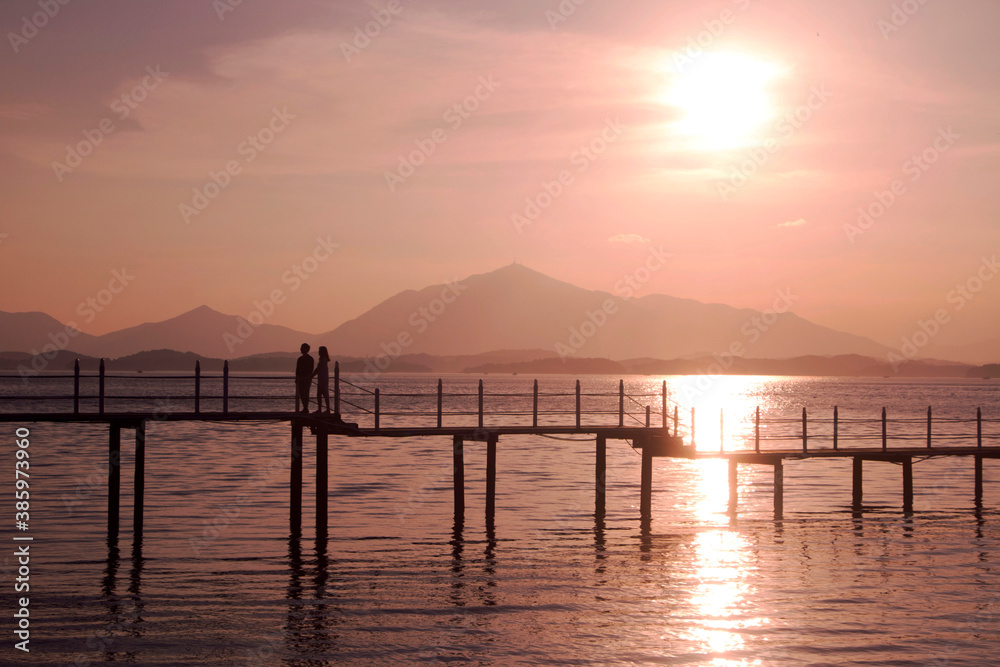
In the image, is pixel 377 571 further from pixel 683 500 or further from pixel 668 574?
pixel 683 500

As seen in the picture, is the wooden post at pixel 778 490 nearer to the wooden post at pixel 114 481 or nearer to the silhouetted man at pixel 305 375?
the silhouetted man at pixel 305 375

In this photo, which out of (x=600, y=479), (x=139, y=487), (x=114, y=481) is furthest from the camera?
(x=600, y=479)

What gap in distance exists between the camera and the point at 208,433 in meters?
77.1

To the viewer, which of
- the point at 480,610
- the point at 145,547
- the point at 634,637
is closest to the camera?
the point at 634,637

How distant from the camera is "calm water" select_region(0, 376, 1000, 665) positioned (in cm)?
1619

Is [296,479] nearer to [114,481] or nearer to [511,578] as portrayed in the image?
[114,481]

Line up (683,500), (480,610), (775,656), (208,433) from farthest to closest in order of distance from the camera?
(208,433) < (683,500) < (480,610) < (775,656)

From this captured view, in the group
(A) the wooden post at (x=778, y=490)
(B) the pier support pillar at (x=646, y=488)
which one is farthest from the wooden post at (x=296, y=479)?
(A) the wooden post at (x=778, y=490)

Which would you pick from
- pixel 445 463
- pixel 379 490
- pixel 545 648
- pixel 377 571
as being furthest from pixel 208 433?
pixel 545 648

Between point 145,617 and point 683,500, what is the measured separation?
24.7 metres

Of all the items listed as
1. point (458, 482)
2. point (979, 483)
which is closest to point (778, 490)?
point (979, 483)

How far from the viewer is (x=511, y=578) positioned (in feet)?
71.6

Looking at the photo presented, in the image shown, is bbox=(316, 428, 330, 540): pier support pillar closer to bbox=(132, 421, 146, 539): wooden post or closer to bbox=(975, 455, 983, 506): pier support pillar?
bbox=(132, 421, 146, 539): wooden post

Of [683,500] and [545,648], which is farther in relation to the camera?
[683,500]
